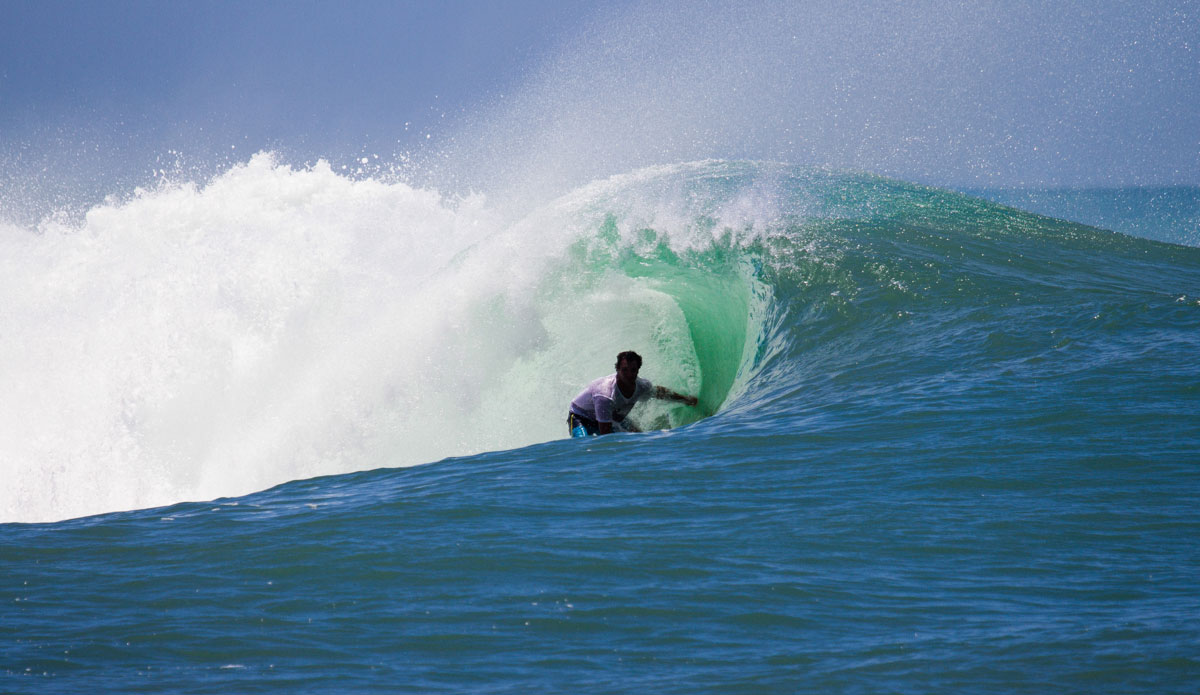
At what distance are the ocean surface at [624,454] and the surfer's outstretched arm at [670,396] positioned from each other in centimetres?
33

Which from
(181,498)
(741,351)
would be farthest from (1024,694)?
(181,498)

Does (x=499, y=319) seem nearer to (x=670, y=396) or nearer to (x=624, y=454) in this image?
(x=670, y=396)

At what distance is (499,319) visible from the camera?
1073 cm

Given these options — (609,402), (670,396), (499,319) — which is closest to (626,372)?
(609,402)

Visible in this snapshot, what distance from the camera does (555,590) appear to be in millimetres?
3707

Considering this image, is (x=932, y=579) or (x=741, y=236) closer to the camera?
(x=932, y=579)

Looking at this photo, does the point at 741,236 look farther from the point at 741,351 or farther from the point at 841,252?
the point at 741,351

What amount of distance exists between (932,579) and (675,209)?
8.25 m

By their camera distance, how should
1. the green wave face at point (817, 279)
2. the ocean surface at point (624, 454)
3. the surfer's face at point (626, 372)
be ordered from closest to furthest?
the ocean surface at point (624, 454)
the green wave face at point (817, 279)
the surfer's face at point (626, 372)

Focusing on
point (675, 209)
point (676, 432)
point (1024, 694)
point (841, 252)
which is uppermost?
point (675, 209)

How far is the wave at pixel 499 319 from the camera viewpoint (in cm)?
881

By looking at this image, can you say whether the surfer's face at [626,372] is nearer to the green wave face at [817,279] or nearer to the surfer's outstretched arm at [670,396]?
the surfer's outstretched arm at [670,396]

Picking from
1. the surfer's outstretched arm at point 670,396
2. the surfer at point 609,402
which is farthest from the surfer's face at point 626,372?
the surfer's outstretched arm at point 670,396

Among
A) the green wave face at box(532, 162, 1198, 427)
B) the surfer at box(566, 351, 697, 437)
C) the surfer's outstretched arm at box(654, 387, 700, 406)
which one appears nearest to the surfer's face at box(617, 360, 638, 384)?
the surfer at box(566, 351, 697, 437)
